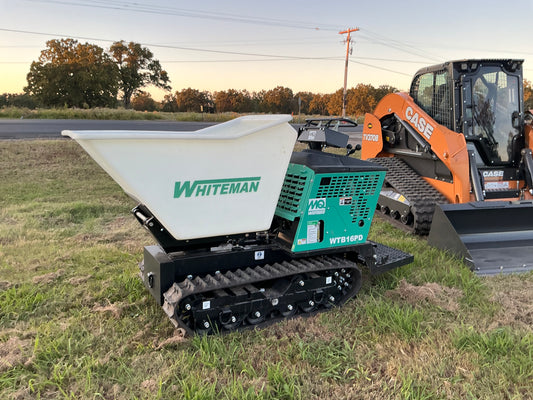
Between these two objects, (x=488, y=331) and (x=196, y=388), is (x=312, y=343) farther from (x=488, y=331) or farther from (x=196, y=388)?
(x=488, y=331)

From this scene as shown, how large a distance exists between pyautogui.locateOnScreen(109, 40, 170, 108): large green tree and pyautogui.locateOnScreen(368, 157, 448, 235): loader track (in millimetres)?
40351

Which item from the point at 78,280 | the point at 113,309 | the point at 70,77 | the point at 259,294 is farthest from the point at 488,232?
the point at 70,77

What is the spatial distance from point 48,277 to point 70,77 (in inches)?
1516

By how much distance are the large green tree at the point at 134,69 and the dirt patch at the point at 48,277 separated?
136ft

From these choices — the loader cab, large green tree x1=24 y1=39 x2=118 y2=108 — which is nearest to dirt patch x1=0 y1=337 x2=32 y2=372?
the loader cab

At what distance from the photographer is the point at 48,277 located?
4.11 metres

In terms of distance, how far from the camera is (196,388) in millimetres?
2506

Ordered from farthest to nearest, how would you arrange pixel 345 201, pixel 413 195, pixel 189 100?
pixel 189 100 → pixel 413 195 → pixel 345 201

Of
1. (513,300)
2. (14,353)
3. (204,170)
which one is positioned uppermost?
(204,170)

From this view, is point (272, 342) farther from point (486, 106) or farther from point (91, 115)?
point (91, 115)

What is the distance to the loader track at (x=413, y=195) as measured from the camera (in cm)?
568

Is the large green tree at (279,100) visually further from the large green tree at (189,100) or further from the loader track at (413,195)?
the loader track at (413,195)

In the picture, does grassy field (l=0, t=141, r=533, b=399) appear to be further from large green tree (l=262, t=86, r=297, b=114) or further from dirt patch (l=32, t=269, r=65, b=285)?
large green tree (l=262, t=86, r=297, b=114)

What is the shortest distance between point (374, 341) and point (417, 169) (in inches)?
159
